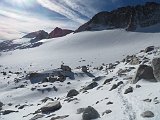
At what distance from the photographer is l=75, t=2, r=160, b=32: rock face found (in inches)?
4684

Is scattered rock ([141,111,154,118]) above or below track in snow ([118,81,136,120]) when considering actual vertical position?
above

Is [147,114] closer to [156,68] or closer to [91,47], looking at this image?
[156,68]

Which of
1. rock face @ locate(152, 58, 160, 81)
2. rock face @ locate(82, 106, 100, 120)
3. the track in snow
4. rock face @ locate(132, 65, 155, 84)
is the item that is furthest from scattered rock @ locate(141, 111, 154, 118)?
rock face @ locate(132, 65, 155, 84)

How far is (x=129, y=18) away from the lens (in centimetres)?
13275

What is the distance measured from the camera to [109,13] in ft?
478

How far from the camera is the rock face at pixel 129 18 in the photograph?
11896 centimetres

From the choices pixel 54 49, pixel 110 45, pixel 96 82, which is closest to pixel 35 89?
pixel 96 82

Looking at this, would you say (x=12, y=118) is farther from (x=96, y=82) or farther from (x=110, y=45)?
(x=110, y=45)

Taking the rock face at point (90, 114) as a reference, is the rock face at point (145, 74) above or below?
above

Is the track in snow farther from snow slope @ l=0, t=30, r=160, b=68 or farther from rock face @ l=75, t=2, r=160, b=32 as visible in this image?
rock face @ l=75, t=2, r=160, b=32

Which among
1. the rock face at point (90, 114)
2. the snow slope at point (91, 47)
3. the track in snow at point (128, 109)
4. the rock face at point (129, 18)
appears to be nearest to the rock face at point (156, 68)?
the track in snow at point (128, 109)

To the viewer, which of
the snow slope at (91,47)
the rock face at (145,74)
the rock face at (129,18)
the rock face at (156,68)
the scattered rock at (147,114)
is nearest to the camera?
the scattered rock at (147,114)

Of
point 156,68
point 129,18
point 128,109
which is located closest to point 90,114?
point 128,109

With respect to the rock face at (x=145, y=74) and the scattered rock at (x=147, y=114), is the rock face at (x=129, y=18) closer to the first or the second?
the rock face at (x=145, y=74)
